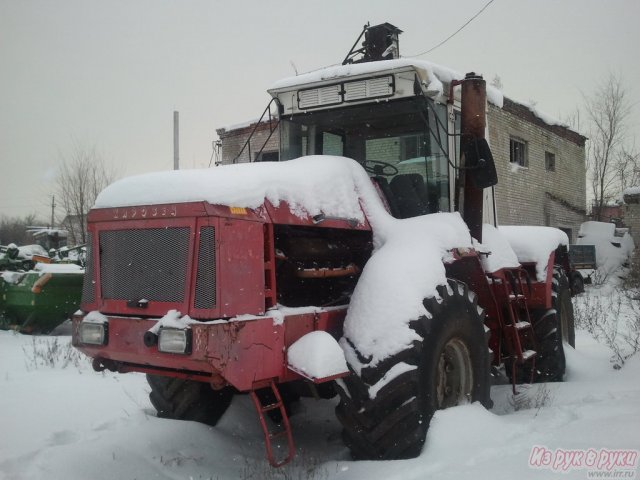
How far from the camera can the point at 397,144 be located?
5.07 metres

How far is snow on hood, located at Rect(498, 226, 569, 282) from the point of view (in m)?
6.24

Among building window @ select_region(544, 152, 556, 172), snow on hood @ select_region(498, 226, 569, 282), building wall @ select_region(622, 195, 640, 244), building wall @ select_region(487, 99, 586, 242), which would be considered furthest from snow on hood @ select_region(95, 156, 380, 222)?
building wall @ select_region(622, 195, 640, 244)

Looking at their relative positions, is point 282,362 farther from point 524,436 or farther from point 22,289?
point 22,289

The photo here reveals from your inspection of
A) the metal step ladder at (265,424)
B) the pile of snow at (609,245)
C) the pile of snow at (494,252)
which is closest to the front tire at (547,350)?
the pile of snow at (494,252)

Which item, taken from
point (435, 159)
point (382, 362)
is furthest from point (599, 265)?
point (382, 362)

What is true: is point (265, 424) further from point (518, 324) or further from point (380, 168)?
point (518, 324)

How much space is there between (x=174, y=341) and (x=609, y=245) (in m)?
18.9

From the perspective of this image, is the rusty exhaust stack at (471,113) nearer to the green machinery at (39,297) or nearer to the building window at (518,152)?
the green machinery at (39,297)

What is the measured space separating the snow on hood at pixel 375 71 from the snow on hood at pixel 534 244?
195 centimetres

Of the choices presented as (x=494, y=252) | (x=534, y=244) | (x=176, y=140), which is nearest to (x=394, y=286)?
(x=494, y=252)

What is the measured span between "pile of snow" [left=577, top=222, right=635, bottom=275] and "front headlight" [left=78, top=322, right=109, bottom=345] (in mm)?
18169

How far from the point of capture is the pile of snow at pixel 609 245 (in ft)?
63.4

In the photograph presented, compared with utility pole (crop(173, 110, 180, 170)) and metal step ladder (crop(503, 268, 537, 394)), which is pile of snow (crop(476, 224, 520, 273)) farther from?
utility pole (crop(173, 110, 180, 170))

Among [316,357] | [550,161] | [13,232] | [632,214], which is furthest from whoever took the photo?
[13,232]
